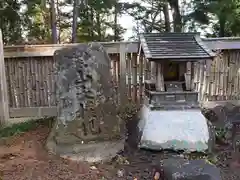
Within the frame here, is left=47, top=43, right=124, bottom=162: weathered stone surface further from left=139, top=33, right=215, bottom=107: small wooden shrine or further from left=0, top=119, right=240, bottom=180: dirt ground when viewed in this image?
left=139, top=33, right=215, bottom=107: small wooden shrine

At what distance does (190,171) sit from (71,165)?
1.59 metres

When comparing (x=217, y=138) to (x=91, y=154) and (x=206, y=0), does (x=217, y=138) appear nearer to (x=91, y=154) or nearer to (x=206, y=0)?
(x=91, y=154)

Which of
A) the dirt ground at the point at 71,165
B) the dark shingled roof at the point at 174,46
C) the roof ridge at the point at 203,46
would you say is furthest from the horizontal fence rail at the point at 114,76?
the dirt ground at the point at 71,165

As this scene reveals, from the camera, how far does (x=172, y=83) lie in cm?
451

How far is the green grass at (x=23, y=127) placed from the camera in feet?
16.3

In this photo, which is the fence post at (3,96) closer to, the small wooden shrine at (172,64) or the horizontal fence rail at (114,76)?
the horizontal fence rail at (114,76)

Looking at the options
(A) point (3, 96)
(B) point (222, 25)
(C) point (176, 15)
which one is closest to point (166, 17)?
(C) point (176, 15)

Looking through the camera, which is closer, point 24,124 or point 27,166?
point 27,166

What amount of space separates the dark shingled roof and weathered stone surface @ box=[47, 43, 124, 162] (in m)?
0.72

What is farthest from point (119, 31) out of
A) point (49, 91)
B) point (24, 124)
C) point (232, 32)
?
point (24, 124)

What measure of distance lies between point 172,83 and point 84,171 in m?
1.81

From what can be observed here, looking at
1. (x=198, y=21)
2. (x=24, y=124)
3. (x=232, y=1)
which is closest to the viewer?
(x=24, y=124)

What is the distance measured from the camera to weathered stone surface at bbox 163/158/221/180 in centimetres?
254

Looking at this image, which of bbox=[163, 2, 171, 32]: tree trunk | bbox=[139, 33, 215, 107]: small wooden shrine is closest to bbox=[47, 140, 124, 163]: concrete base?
bbox=[139, 33, 215, 107]: small wooden shrine
